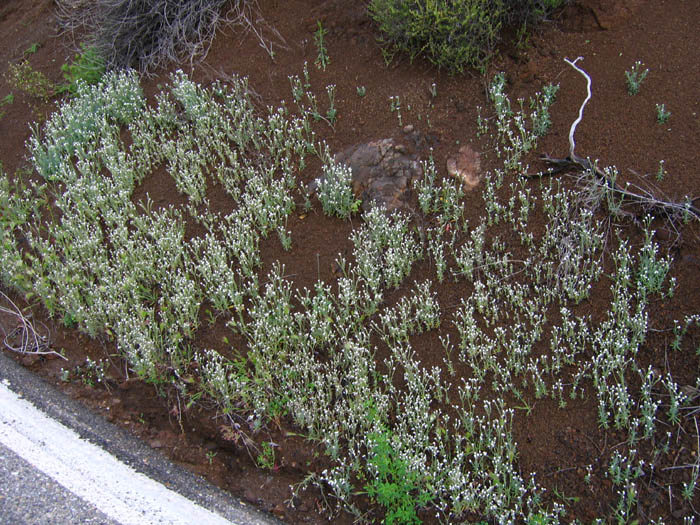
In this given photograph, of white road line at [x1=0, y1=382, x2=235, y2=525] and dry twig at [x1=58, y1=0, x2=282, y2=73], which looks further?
dry twig at [x1=58, y1=0, x2=282, y2=73]

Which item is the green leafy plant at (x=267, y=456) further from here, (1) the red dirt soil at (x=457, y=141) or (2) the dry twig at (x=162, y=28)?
(2) the dry twig at (x=162, y=28)

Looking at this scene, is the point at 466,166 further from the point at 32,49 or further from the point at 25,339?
the point at 32,49

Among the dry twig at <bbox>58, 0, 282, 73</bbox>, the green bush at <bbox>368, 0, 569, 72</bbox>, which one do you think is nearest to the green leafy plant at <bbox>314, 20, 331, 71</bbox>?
the dry twig at <bbox>58, 0, 282, 73</bbox>

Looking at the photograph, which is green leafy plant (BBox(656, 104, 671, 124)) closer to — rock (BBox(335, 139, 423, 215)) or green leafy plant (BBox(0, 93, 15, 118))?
rock (BBox(335, 139, 423, 215))

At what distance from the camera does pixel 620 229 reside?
513 cm

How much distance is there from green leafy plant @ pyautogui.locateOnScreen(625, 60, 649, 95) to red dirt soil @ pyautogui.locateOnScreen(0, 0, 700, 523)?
0.23ft

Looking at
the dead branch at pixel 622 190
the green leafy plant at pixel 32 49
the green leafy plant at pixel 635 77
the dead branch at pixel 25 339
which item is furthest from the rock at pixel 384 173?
the green leafy plant at pixel 32 49

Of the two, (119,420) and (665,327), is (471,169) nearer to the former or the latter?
(665,327)

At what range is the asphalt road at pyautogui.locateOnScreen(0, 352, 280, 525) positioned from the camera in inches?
158

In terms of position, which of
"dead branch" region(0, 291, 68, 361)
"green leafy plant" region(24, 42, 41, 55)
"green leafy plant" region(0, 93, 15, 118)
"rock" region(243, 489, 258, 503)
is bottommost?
"rock" region(243, 489, 258, 503)

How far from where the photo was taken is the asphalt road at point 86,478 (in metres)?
4.02

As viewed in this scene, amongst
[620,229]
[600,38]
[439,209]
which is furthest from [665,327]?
[600,38]

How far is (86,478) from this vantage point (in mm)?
4285

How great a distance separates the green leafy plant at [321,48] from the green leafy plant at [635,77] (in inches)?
134
